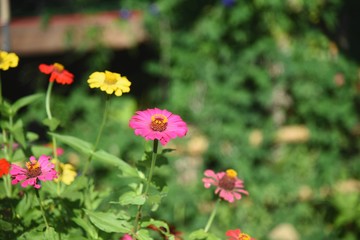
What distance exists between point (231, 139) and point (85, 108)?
3.34 ft

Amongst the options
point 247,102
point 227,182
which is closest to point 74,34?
point 247,102

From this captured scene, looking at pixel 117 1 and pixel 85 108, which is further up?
pixel 117 1

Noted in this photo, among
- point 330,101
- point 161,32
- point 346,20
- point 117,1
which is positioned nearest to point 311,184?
point 330,101

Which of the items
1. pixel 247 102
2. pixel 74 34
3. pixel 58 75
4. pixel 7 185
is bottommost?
pixel 247 102

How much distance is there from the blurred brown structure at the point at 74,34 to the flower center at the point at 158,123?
7.25 feet

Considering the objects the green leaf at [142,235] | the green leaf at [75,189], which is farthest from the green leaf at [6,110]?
the green leaf at [142,235]

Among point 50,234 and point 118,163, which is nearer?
point 50,234

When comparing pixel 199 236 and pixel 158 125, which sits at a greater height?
pixel 158 125

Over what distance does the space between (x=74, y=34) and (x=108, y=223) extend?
2.35 m

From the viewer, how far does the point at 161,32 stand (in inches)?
135

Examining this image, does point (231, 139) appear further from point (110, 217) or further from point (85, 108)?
point (110, 217)

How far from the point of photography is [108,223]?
126cm

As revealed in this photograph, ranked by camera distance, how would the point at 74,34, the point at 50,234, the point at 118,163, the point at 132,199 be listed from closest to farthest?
1. the point at 50,234
2. the point at 132,199
3. the point at 118,163
4. the point at 74,34

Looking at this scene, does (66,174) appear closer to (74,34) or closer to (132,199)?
(132,199)
